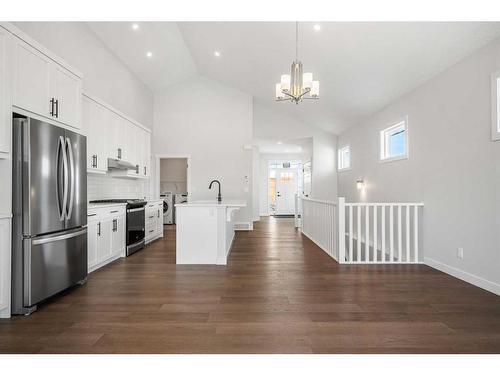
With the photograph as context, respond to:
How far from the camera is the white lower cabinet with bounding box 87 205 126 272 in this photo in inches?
150

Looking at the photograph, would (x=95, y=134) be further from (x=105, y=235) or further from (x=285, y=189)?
(x=285, y=189)

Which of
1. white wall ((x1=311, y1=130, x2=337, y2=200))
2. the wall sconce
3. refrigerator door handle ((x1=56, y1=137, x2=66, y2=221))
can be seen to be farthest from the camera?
white wall ((x1=311, y1=130, x2=337, y2=200))

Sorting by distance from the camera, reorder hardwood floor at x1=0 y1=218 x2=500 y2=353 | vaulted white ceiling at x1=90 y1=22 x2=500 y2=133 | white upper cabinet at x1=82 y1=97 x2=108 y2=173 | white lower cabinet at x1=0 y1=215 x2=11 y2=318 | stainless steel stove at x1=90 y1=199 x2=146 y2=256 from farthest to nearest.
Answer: stainless steel stove at x1=90 y1=199 x2=146 y2=256 → white upper cabinet at x1=82 y1=97 x2=108 y2=173 → vaulted white ceiling at x1=90 y1=22 x2=500 y2=133 → white lower cabinet at x1=0 y1=215 x2=11 y2=318 → hardwood floor at x1=0 y1=218 x2=500 y2=353

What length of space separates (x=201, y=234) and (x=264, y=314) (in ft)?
6.34

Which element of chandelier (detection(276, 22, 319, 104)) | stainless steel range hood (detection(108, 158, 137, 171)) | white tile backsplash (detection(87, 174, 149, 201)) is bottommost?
white tile backsplash (detection(87, 174, 149, 201))

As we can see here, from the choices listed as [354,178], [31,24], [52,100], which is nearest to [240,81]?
[354,178]

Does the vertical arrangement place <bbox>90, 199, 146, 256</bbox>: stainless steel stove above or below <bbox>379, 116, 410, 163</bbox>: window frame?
below

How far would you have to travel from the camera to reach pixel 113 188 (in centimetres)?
548

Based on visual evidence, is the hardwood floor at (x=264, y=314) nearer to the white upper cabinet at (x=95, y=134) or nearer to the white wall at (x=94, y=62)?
the white upper cabinet at (x=95, y=134)

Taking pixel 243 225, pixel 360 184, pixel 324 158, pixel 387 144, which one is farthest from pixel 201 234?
pixel 324 158

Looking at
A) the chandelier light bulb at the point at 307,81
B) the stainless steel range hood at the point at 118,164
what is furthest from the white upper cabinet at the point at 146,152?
the chandelier light bulb at the point at 307,81

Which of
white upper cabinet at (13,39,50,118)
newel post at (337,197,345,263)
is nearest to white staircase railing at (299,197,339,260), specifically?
newel post at (337,197,345,263)

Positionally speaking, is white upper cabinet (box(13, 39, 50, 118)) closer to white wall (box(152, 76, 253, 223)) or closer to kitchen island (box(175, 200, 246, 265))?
kitchen island (box(175, 200, 246, 265))

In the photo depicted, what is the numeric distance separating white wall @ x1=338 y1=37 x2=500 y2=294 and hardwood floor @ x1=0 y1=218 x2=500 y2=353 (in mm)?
359
